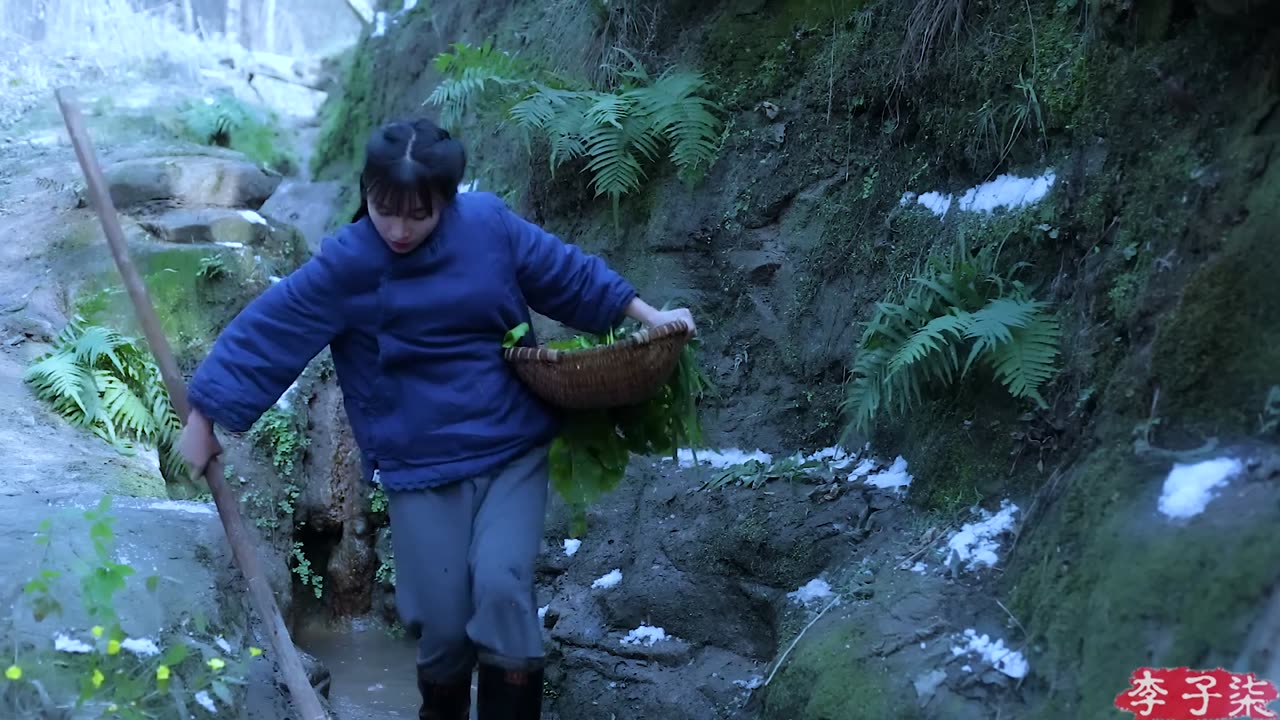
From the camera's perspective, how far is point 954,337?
3861mm

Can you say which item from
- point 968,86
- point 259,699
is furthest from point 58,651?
point 968,86

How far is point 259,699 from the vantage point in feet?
12.1

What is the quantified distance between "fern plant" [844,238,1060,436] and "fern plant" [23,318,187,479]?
344cm

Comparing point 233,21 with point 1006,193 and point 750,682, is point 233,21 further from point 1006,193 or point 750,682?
point 750,682

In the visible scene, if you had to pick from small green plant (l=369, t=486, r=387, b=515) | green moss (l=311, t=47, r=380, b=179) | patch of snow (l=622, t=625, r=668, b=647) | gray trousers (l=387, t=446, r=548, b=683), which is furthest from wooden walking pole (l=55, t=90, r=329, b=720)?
green moss (l=311, t=47, r=380, b=179)

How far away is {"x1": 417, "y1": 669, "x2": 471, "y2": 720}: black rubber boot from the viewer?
11.1 feet

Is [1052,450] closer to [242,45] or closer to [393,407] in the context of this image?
[393,407]

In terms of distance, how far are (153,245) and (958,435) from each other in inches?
209

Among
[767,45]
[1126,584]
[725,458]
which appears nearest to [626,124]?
[767,45]

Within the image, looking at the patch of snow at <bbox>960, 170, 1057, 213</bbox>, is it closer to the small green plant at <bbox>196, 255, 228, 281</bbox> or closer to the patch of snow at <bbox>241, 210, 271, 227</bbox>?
the small green plant at <bbox>196, 255, 228, 281</bbox>

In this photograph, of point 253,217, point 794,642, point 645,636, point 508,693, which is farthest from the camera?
point 253,217

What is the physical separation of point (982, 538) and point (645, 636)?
4.82 ft

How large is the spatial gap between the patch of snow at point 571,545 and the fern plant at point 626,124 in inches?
66.8

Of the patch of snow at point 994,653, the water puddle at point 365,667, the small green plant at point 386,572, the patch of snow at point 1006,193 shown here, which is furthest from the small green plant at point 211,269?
the patch of snow at point 994,653
